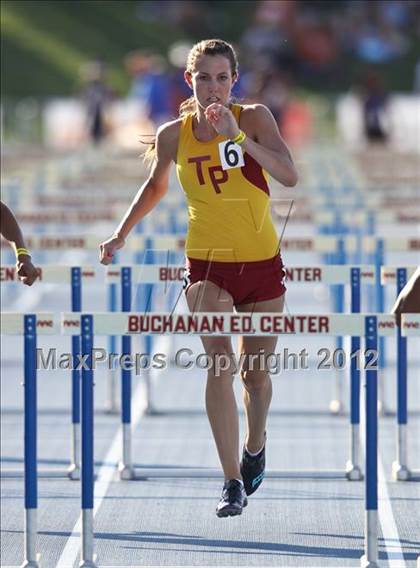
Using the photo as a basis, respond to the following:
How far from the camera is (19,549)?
311 inches

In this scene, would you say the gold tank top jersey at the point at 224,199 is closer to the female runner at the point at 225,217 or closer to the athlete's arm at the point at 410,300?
the female runner at the point at 225,217

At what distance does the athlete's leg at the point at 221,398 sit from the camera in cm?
748

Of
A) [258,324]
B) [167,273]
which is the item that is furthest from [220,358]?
[167,273]

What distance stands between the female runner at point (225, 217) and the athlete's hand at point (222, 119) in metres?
0.14

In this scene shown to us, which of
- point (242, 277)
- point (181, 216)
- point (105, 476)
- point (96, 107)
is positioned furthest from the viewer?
point (96, 107)

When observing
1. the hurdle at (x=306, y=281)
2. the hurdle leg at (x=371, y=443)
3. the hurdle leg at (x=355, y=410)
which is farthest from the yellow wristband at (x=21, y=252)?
the hurdle leg at (x=355, y=410)

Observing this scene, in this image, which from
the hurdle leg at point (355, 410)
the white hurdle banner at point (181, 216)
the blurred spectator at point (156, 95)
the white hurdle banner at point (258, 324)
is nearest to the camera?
the white hurdle banner at point (258, 324)

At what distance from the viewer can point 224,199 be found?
7422 millimetres

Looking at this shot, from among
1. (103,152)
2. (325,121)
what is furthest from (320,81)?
(103,152)

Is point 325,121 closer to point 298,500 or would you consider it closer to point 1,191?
point 1,191

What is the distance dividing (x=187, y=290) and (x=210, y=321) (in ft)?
2.15

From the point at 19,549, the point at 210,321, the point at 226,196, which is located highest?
the point at 226,196

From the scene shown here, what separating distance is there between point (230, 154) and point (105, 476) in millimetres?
2872

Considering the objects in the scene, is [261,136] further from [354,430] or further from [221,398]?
[354,430]
